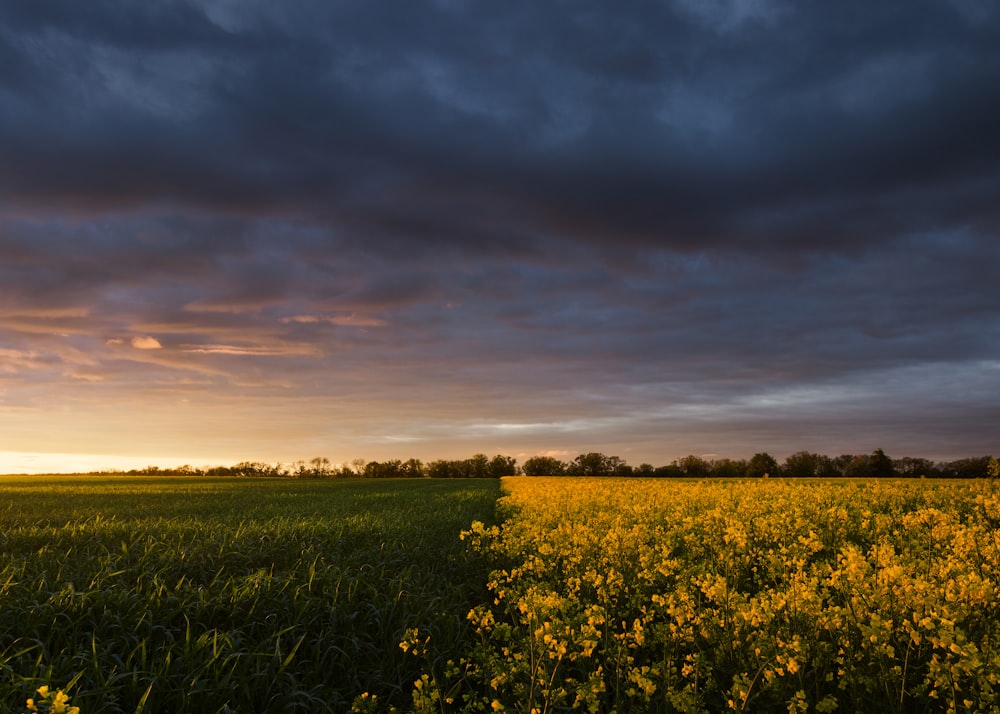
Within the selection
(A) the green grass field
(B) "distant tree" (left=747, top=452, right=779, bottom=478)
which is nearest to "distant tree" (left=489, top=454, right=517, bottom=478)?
(B) "distant tree" (left=747, top=452, right=779, bottom=478)

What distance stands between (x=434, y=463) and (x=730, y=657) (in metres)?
134

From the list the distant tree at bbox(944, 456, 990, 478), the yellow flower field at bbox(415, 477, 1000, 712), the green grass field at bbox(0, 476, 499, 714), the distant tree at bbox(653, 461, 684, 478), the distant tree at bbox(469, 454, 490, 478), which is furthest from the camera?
the distant tree at bbox(469, 454, 490, 478)

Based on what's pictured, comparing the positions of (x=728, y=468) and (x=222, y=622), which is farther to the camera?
(x=728, y=468)

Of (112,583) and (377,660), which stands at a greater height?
(112,583)

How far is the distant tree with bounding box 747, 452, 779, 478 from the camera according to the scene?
94.2 meters

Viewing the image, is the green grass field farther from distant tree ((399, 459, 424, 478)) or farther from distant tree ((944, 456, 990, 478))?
distant tree ((399, 459, 424, 478))

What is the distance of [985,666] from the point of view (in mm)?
4777

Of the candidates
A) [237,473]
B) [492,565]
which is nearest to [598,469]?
[237,473]

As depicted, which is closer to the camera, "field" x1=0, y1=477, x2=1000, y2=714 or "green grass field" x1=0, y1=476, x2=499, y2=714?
"field" x1=0, y1=477, x2=1000, y2=714

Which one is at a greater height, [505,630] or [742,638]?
[505,630]

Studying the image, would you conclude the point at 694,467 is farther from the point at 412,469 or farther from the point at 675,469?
the point at 412,469

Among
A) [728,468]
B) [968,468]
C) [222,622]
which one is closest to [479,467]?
[728,468]

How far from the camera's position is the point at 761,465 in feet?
322

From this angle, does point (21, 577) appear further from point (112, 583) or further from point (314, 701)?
point (314, 701)
